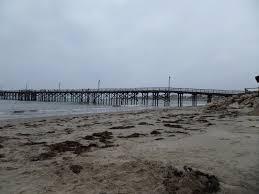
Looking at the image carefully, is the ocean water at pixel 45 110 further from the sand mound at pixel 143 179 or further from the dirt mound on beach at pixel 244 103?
the sand mound at pixel 143 179

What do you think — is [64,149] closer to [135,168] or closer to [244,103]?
[135,168]

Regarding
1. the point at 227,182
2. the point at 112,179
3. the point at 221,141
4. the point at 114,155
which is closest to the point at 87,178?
the point at 112,179

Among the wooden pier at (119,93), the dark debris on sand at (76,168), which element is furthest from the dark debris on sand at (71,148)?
the wooden pier at (119,93)

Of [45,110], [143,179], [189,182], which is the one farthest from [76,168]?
[45,110]

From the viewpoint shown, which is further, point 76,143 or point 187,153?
point 76,143

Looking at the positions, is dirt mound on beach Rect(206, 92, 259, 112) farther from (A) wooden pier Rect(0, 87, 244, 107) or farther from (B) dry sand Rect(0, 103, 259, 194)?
(A) wooden pier Rect(0, 87, 244, 107)

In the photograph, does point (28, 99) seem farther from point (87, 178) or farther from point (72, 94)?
point (87, 178)

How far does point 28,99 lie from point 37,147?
94.6 m

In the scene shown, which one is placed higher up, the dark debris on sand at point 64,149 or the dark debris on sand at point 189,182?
the dark debris on sand at point 189,182

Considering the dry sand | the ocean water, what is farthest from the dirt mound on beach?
the dry sand

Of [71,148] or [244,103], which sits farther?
[244,103]

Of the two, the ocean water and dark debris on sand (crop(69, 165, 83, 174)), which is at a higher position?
dark debris on sand (crop(69, 165, 83, 174))

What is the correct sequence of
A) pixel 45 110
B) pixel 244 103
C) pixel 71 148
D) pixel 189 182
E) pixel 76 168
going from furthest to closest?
pixel 45 110, pixel 244 103, pixel 71 148, pixel 76 168, pixel 189 182

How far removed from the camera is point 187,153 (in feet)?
19.8
